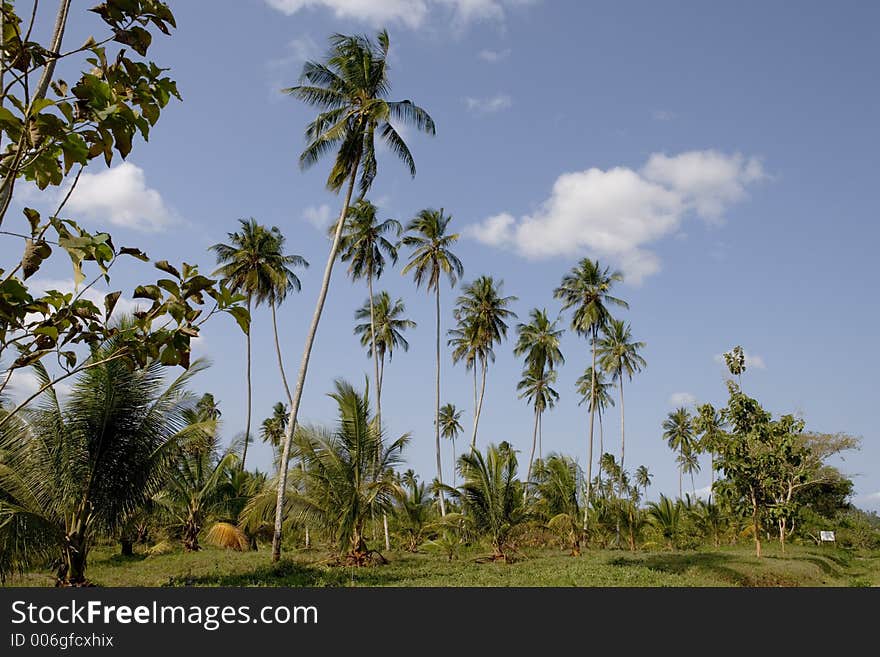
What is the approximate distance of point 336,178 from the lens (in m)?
21.2

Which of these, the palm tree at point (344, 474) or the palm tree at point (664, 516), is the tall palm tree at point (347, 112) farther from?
the palm tree at point (664, 516)

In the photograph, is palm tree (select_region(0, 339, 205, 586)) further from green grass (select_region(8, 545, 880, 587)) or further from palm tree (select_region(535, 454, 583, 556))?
palm tree (select_region(535, 454, 583, 556))

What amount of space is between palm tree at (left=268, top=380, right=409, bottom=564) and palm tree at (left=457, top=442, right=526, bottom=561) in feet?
15.1

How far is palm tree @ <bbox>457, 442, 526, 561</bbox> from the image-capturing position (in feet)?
74.2

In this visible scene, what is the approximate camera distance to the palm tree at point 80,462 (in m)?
12.0

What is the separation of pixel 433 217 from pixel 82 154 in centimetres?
3256

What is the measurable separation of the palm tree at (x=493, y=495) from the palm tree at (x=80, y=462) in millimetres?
12188

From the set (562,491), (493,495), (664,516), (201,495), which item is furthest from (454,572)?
(664,516)

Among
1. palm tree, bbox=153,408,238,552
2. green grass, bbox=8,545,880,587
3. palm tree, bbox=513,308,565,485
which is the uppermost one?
palm tree, bbox=513,308,565,485

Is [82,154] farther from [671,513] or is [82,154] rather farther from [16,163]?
[671,513]

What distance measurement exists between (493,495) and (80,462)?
14.1m

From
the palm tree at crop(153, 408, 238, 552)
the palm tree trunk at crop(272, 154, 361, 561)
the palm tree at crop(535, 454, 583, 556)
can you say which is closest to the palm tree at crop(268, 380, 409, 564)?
the palm tree trunk at crop(272, 154, 361, 561)

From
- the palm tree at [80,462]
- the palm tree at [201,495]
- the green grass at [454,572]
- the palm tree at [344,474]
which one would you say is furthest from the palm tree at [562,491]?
the palm tree at [80,462]
